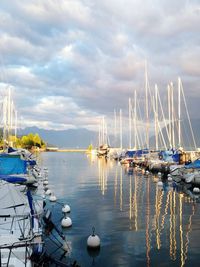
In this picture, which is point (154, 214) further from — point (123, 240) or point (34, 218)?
point (34, 218)

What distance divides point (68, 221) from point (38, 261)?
8721mm

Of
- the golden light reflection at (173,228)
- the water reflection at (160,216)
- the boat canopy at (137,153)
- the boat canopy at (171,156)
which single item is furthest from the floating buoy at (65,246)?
the boat canopy at (137,153)

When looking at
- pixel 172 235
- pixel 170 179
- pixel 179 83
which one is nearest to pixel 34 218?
pixel 172 235

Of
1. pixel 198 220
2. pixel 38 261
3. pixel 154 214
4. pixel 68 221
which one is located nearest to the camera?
pixel 38 261

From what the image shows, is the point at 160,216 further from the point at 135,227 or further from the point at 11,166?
the point at 11,166

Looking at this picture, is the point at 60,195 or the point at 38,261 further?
the point at 60,195

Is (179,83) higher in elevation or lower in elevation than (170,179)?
higher

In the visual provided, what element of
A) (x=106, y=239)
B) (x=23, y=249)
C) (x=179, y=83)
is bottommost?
(x=106, y=239)

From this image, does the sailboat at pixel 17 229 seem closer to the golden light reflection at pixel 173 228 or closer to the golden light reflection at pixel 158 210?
the golden light reflection at pixel 173 228

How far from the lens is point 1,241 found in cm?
1308

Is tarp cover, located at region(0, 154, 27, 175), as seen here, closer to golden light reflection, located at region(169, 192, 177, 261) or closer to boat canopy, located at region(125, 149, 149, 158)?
golden light reflection, located at region(169, 192, 177, 261)

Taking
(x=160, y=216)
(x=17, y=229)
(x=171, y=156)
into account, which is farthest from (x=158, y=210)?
(x=171, y=156)

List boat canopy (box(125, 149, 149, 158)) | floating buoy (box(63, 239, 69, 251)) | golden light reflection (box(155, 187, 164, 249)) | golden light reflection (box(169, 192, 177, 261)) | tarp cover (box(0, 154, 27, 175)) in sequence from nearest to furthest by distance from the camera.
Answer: golden light reflection (box(169, 192, 177, 261))
floating buoy (box(63, 239, 69, 251))
golden light reflection (box(155, 187, 164, 249))
tarp cover (box(0, 154, 27, 175))
boat canopy (box(125, 149, 149, 158))

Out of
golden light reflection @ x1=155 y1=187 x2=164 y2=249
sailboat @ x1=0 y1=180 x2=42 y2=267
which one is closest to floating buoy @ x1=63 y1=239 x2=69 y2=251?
sailboat @ x1=0 y1=180 x2=42 y2=267
